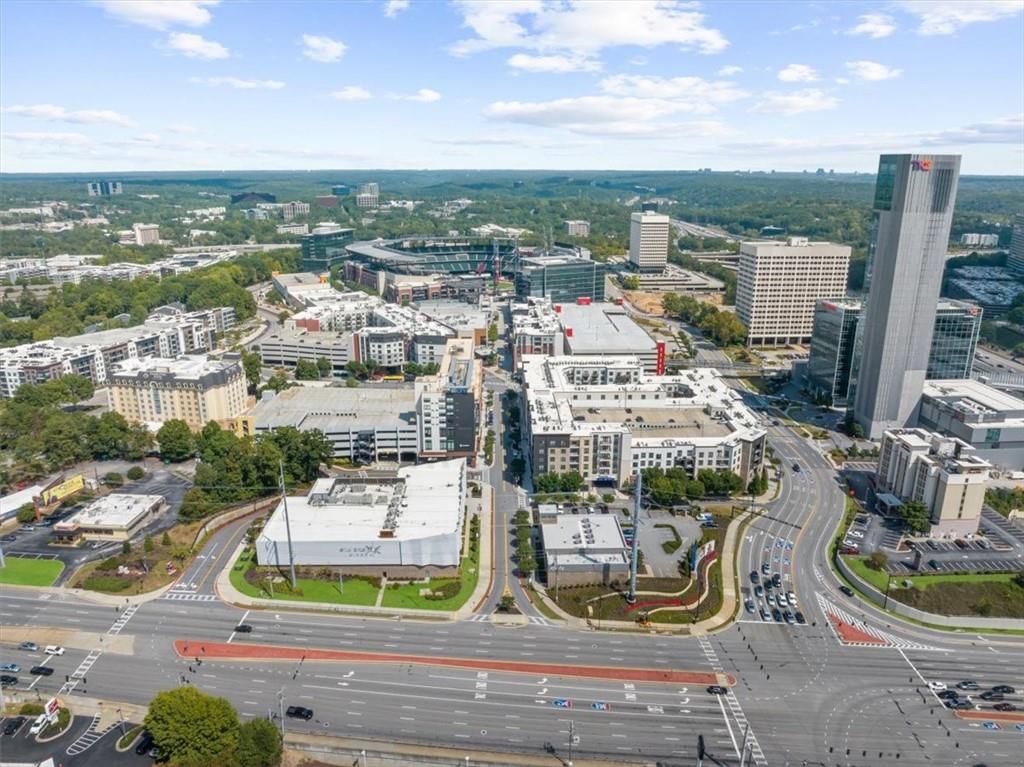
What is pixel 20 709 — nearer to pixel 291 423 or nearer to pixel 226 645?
pixel 226 645

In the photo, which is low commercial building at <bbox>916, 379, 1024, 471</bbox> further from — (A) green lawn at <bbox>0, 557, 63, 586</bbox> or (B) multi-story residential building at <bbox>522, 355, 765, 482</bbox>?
(A) green lawn at <bbox>0, 557, 63, 586</bbox>

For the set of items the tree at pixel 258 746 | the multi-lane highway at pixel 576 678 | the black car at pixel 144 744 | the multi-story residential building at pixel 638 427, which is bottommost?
the multi-lane highway at pixel 576 678

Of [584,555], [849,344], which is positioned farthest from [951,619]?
[849,344]

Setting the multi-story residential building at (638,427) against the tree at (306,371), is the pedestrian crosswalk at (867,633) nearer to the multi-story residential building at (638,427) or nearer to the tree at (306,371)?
the multi-story residential building at (638,427)

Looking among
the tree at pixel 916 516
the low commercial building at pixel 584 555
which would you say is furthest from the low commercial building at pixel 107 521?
the tree at pixel 916 516

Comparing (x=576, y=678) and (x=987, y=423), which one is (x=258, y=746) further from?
(x=987, y=423)
